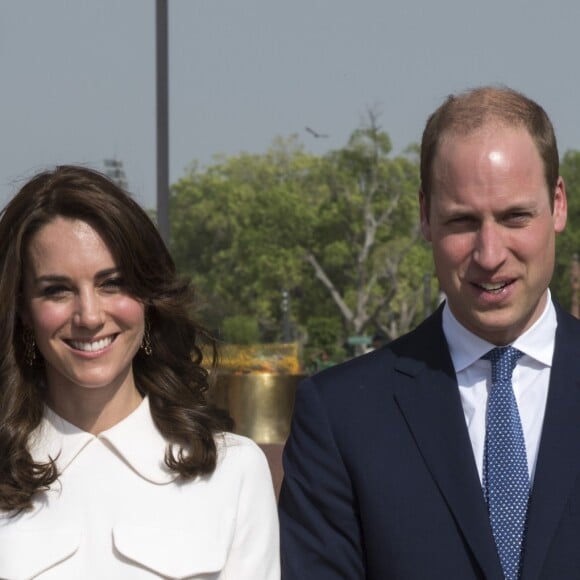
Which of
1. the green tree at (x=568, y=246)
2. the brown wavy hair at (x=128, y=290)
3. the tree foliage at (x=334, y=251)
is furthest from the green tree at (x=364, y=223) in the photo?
the brown wavy hair at (x=128, y=290)

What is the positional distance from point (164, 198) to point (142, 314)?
7.34 meters

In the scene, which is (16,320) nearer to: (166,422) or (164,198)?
(166,422)

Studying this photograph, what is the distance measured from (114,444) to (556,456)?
1.16 m

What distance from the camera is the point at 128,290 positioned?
11.9ft

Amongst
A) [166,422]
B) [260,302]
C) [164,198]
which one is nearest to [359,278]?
[260,302]

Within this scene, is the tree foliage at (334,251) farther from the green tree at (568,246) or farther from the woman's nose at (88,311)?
the woman's nose at (88,311)

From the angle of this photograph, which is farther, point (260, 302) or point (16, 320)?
point (260, 302)

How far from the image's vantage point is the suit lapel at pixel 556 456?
332 cm

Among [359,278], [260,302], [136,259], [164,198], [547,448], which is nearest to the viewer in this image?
[547,448]

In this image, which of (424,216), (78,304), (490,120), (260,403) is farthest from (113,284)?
(260,403)

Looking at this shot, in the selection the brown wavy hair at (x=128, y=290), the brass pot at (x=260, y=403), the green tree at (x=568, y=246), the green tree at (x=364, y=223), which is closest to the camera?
the brown wavy hair at (x=128, y=290)

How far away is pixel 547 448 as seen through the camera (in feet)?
11.2

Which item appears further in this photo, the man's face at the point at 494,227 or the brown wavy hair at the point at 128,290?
the brown wavy hair at the point at 128,290

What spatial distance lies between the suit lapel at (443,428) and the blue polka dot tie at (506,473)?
30 mm
